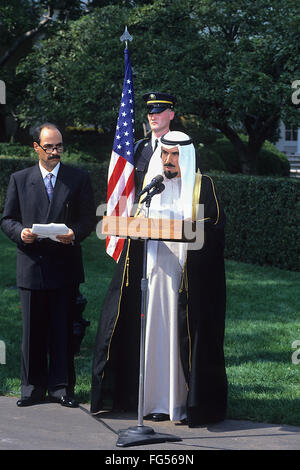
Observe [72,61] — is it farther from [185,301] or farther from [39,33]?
[185,301]

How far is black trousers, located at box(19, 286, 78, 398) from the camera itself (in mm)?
6312

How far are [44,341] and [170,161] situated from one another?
180 centimetres

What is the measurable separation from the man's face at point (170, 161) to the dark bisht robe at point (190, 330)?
256 millimetres

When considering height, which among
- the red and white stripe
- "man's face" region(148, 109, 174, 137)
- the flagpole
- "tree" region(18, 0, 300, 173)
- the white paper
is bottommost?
the flagpole

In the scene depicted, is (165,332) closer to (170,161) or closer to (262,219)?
(170,161)

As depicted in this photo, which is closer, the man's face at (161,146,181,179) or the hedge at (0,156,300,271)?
the man's face at (161,146,181,179)

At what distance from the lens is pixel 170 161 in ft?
18.7

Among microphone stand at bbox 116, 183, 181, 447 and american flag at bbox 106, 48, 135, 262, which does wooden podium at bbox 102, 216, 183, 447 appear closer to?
microphone stand at bbox 116, 183, 181, 447

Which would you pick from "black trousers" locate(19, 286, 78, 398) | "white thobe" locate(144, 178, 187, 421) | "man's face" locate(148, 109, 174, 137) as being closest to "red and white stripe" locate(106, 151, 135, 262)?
"man's face" locate(148, 109, 174, 137)

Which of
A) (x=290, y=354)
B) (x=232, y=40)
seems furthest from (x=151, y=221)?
(x=232, y=40)

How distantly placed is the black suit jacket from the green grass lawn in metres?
1.05

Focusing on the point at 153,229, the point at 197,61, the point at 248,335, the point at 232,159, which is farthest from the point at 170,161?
the point at 232,159

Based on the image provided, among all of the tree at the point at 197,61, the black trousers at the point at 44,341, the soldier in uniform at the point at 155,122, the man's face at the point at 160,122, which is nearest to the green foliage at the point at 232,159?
the tree at the point at 197,61

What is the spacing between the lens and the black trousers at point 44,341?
6.31 metres
